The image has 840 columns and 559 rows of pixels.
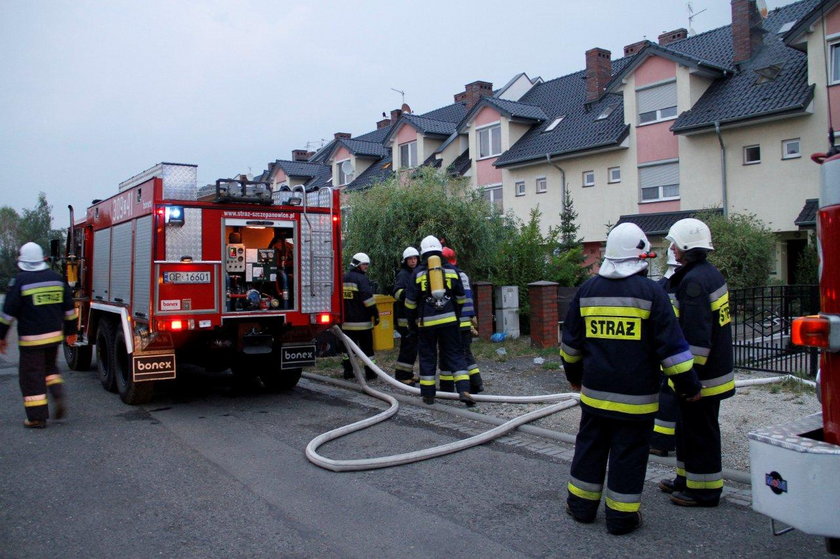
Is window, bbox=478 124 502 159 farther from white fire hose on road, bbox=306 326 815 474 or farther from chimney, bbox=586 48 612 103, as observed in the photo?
white fire hose on road, bbox=306 326 815 474

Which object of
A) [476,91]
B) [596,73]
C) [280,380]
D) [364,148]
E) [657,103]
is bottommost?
[280,380]

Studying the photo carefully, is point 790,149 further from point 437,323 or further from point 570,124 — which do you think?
point 437,323

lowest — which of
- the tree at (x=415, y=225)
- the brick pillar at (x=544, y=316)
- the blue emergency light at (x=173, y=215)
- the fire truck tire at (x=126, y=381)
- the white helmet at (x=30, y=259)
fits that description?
the fire truck tire at (x=126, y=381)

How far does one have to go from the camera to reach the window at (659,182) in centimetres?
2189

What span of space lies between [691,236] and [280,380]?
6.14 m

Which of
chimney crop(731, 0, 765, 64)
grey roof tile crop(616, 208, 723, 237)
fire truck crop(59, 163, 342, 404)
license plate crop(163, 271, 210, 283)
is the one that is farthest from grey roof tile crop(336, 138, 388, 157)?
license plate crop(163, 271, 210, 283)

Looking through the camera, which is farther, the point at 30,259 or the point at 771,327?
the point at 771,327

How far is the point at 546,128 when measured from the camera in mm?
27266

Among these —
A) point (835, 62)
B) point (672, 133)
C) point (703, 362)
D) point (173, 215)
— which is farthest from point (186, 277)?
point (672, 133)

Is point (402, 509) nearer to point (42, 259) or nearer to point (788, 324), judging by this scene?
point (42, 259)

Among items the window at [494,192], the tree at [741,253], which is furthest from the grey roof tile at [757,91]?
the window at [494,192]

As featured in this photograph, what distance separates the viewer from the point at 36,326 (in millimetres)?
7230

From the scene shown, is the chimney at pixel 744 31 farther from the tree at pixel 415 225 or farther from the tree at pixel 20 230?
the tree at pixel 20 230

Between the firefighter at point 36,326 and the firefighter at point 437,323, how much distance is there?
388cm
